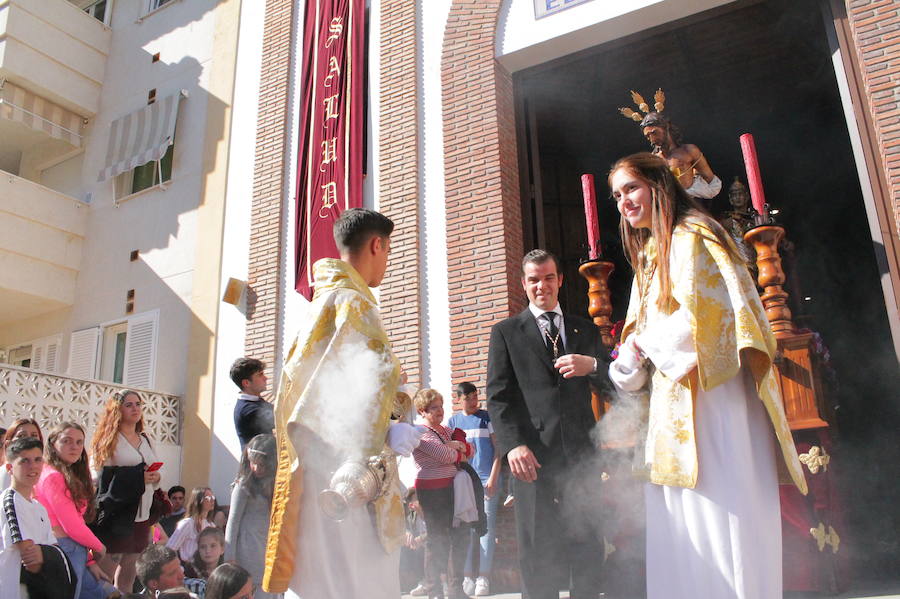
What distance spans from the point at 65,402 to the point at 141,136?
4.60 metres

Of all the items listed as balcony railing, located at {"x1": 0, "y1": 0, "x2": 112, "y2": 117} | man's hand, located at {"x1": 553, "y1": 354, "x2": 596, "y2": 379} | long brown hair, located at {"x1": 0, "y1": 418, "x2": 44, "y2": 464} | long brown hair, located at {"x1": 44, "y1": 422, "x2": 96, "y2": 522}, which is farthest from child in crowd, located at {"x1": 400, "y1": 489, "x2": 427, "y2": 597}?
balcony railing, located at {"x1": 0, "y1": 0, "x2": 112, "y2": 117}

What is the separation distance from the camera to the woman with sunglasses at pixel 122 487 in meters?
5.13

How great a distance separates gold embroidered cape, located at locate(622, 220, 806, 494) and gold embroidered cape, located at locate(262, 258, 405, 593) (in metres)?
0.85

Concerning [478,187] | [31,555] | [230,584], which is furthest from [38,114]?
[230,584]

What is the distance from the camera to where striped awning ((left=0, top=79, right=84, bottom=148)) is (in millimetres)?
12734

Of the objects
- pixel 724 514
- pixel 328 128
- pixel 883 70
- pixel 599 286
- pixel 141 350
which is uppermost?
pixel 328 128

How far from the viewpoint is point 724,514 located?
215 cm

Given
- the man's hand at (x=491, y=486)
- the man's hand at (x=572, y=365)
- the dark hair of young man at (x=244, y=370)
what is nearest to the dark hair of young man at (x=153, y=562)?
the dark hair of young man at (x=244, y=370)

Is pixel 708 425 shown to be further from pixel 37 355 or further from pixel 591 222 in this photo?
pixel 37 355

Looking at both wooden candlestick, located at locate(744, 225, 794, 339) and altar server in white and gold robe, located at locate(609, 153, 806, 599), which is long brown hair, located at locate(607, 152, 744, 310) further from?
wooden candlestick, located at locate(744, 225, 794, 339)

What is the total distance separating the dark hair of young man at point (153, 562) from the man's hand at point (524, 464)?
2455mm

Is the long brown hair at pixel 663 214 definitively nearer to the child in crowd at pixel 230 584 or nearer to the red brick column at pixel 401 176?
the child in crowd at pixel 230 584

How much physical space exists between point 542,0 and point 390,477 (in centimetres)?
729

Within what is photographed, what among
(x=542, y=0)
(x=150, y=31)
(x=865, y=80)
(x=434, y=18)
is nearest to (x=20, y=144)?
(x=150, y=31)
